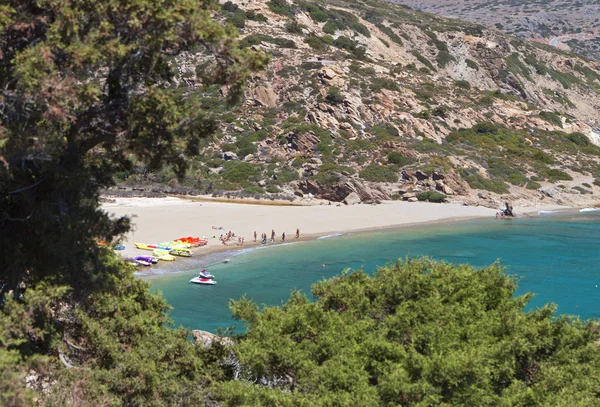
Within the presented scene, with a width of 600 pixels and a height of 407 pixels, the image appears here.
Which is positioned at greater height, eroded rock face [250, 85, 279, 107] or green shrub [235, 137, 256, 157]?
eroded rock face [250, 85, 279, 107]

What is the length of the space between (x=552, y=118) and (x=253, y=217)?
52.9 m

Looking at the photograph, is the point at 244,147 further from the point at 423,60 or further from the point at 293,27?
the point at 423,60

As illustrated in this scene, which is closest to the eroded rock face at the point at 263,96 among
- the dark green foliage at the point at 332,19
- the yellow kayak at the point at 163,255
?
the dark green foliage at the point at 332,19

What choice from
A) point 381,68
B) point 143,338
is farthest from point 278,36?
point 143,338

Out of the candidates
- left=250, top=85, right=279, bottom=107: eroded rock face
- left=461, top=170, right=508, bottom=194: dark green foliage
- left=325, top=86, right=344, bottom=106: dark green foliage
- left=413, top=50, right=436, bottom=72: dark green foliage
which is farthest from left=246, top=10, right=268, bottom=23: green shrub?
left=461, top=170, right=508, bottom=194: dark green foliage

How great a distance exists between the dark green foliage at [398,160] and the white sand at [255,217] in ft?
19.1

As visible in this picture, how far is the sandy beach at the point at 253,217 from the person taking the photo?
118 ft

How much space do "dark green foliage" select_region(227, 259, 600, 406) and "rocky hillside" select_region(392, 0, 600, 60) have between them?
157 metres

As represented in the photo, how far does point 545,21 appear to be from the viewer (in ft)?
577

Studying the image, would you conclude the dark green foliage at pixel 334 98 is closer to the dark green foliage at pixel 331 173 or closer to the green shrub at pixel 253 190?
the dark green foliage at pixel 331 173

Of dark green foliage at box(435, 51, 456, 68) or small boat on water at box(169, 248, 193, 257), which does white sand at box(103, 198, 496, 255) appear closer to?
small boat on water at box(169, 248, 193, 257)

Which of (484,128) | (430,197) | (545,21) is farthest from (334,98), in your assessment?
(545,21)

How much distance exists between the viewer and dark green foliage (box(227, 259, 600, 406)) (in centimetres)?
905

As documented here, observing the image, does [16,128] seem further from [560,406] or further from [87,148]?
[560,406]
